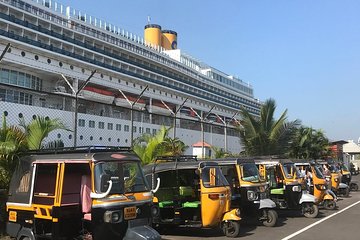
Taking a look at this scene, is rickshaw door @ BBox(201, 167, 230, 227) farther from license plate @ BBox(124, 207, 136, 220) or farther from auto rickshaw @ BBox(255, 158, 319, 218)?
auto rickshaw @ BBox(255, 158, 319, 218)

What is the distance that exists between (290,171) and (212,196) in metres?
5.13

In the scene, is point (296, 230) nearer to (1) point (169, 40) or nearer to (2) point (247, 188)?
(2) point (247, 188)

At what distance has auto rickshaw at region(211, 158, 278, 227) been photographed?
35.3 feet

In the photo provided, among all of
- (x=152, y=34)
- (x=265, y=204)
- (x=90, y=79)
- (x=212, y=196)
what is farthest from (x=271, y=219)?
(x=152, y=34)

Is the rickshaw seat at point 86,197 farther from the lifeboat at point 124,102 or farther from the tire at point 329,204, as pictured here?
the lifeboat at point 124,102

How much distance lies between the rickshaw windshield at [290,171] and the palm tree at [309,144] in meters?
16.5

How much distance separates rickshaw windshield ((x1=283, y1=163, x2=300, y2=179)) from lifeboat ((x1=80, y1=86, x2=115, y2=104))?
28.4 metres

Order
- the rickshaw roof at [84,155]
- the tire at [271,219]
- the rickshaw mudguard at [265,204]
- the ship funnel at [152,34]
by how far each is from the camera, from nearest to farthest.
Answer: the rickshaw roof at [84,155] → the rickshaw mudguard at [265,204] → the tire at [271,219] → the ship funnel at [152,34]

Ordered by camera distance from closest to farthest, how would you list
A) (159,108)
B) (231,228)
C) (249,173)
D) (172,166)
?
(231,228) < (172,166) < (249,173) < (159,108)

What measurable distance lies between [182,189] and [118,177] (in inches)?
166

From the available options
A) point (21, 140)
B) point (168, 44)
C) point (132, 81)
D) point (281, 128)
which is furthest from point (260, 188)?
point (168, 44)

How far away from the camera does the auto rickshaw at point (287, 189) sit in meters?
13.1

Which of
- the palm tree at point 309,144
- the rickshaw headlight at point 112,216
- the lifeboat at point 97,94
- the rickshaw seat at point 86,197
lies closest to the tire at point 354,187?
the palm tree at point 309,144

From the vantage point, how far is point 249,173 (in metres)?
11.0
